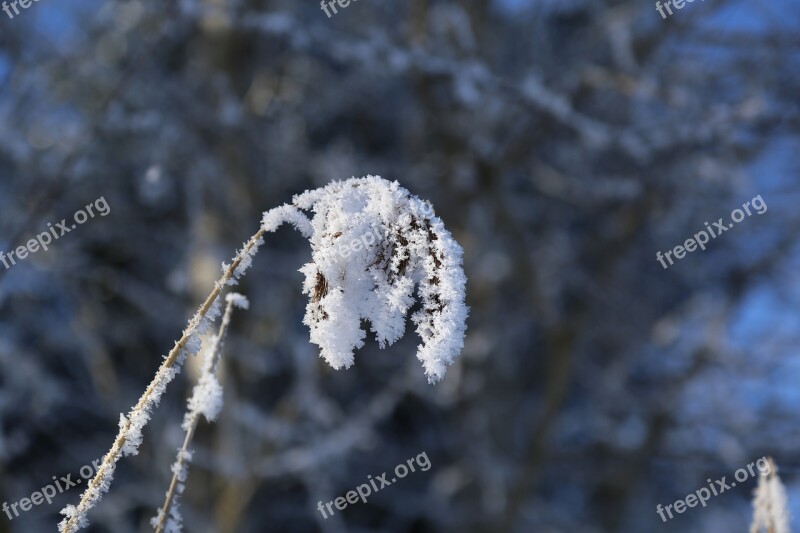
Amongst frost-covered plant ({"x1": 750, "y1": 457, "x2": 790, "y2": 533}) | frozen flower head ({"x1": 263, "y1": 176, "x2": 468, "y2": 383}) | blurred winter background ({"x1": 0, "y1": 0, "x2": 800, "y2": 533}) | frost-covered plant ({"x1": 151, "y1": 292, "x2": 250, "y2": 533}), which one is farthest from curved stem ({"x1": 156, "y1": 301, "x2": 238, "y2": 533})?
blurred winter background ({"x1": 0, "y1": 0, "x2": 800, "y2": 533})

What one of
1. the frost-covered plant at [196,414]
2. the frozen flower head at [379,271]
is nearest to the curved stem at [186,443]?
the frost-covered plant at [196,414]

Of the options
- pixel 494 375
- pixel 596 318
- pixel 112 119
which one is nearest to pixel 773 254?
pixel 596 318

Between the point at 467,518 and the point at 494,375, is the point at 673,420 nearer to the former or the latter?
the point at 494,375

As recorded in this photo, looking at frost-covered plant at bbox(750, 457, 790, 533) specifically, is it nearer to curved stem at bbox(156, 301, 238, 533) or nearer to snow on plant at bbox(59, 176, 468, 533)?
snow on plant at bbox(59, 176, 468, 533)

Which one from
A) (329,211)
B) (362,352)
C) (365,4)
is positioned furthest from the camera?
(362,352)

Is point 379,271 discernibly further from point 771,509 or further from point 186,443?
point 771,509

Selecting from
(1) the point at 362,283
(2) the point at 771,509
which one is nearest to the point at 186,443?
(1) the point at 362,283
